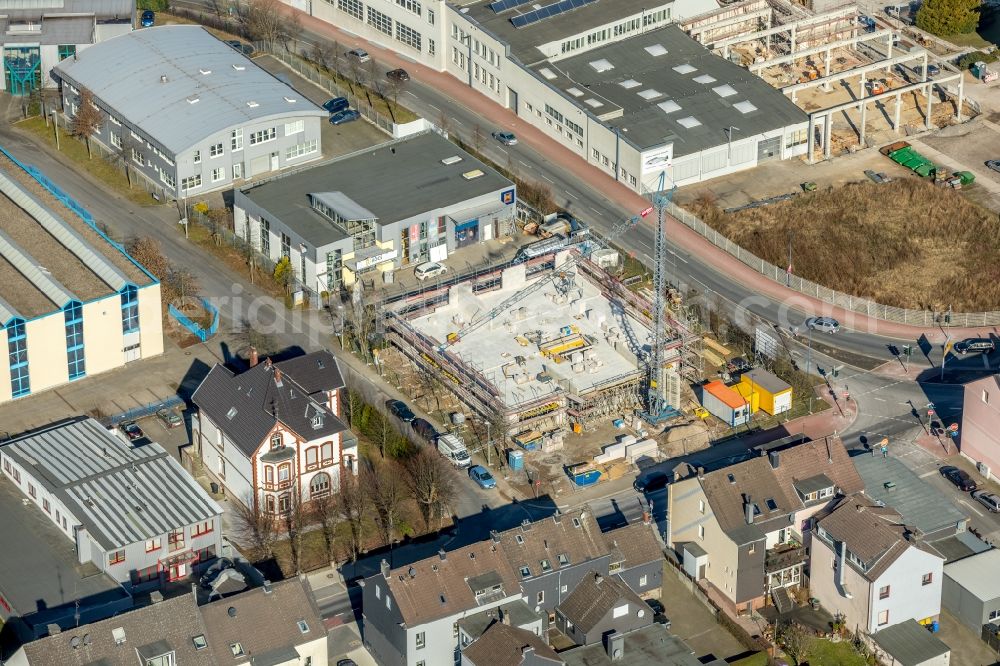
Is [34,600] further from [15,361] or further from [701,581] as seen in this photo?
[701,581]

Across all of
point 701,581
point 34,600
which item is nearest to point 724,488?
point 701,581

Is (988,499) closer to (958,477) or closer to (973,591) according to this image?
(958,477)

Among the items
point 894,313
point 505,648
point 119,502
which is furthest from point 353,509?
point 894,313

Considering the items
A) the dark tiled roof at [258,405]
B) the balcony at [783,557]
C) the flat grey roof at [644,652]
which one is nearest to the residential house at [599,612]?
the flat grey roof at [644,652]

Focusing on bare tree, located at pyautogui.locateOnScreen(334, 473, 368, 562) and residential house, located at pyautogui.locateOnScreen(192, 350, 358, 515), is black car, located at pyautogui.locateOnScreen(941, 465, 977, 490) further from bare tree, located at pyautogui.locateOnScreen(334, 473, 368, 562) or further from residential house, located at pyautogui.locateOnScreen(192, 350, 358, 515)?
residential house, located at pyautogui.locateOnScreen(192, 350, 358, 515)

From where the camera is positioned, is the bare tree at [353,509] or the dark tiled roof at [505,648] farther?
the bare tree at [353,509]

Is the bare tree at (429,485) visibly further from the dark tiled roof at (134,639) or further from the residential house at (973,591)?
the residential house at (973,591)
